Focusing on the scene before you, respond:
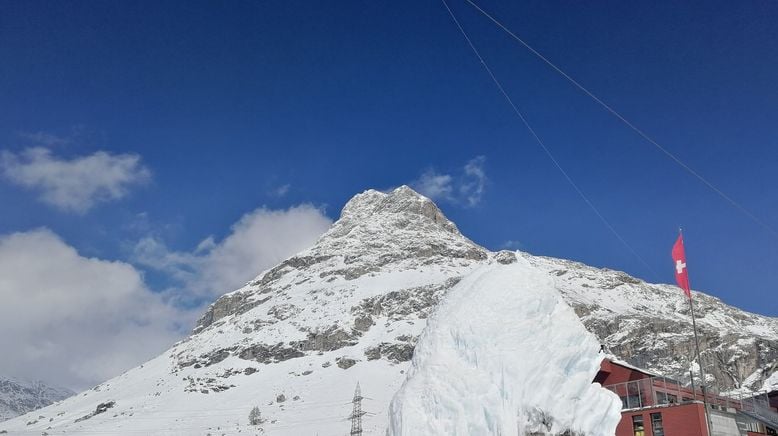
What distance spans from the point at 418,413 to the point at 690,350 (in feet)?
439

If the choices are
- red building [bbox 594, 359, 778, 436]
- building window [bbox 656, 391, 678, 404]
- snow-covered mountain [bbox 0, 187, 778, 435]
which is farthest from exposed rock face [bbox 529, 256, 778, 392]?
building window [bbox 656, 391, 678, 404]

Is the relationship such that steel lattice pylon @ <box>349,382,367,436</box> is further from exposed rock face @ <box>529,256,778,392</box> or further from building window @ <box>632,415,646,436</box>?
building window @ <box>632,415,646,436</box>

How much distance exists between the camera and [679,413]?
Answer: 38.6 m

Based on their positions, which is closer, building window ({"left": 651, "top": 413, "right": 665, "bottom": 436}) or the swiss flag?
the swiss flag

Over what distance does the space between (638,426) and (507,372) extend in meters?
24.9

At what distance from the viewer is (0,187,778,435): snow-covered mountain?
112438 millimetres

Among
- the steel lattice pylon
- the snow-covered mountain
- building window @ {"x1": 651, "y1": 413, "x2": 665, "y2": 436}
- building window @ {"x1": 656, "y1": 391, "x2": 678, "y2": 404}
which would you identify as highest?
the snow-covered mountain

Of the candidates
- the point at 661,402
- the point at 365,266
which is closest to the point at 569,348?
the point at 661,402

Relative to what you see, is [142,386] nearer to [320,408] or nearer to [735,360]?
[320,408]

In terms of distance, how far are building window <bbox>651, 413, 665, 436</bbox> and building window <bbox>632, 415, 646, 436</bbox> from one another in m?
0.60

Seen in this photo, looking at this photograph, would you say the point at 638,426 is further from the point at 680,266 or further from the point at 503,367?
the point at 503,367

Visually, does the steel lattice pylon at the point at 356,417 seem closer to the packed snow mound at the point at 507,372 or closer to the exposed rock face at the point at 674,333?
the exposed rock face at the point at 674,333

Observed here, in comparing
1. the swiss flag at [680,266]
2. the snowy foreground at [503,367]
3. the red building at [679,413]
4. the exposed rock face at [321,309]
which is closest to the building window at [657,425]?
the red building at [679,413]

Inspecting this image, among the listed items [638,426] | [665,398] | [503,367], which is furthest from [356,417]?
[503,367]
